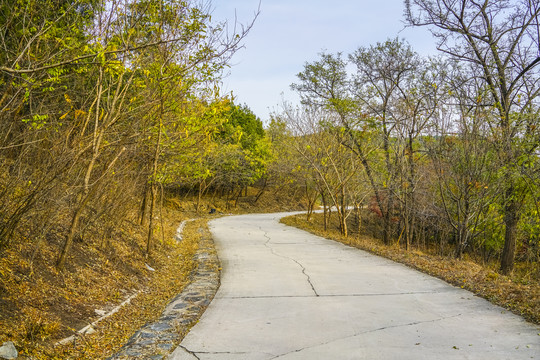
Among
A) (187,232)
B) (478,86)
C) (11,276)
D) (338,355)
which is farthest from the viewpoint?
(187,232)

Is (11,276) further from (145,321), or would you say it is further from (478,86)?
(478,86)

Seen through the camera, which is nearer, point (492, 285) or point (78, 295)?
point (78, 295)

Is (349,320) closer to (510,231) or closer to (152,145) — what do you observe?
(152,145)

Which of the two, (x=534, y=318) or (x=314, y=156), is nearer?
(x=534, y=318)

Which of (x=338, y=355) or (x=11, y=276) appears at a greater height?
(x=11, y=276)

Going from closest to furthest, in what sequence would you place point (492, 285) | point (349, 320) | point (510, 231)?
point (349, 320) < point (492, 285) < point (510, 231)

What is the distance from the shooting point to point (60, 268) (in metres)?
6.23

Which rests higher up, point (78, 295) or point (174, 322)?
point (78, 295)

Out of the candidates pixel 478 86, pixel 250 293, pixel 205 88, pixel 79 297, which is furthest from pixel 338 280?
pixel 478 86

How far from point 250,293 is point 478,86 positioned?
967 centimetres

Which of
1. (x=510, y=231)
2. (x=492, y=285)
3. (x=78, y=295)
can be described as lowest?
(x=78, y=295)

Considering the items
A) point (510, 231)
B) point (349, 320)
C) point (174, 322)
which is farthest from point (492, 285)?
point (510, 231)

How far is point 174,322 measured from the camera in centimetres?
561

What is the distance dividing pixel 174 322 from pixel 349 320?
2.23 m
